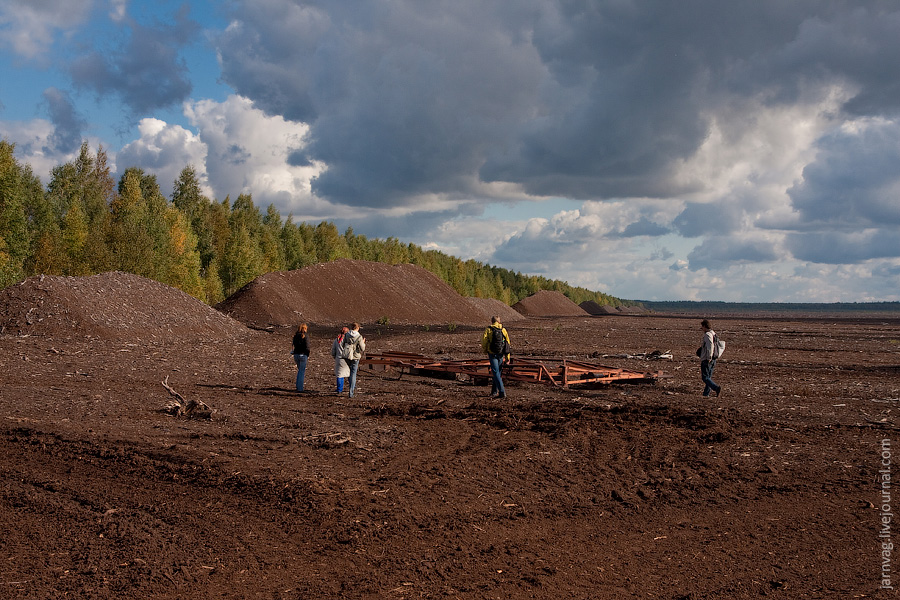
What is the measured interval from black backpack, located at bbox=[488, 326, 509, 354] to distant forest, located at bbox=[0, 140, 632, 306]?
36037 mm

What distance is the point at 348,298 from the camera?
206 feet

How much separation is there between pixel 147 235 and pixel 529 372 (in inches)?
1587

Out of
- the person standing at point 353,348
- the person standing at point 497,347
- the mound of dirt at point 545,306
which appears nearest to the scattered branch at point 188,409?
the person standing at point 353,348

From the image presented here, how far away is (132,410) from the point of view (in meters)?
14.2

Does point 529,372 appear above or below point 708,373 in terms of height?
below

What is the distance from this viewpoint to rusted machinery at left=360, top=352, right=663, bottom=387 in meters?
19.1

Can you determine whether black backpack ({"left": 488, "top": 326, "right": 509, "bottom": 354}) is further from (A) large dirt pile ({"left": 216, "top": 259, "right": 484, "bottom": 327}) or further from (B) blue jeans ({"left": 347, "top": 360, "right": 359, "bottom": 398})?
(A) large dirt pile ({"left": 216, "top": 259, "right": 484, "bottom": 327})

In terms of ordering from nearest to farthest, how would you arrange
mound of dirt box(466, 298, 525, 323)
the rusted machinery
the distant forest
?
the rusted machinery, the distant forest, mound of dirt box(466, 298, 525, 323)

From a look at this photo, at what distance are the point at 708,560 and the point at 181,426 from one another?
378 inches

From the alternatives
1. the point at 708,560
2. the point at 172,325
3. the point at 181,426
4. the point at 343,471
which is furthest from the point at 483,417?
the point at 172,325

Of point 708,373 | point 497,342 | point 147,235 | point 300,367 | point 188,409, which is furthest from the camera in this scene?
point 147,235

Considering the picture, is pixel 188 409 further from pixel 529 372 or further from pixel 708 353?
pixel 708 353

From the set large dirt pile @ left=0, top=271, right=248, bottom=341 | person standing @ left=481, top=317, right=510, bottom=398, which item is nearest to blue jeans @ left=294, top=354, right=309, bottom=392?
person standing @ left=481, top=317, right=510, bottom=398

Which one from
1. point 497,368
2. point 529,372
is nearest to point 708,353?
point 529,372
